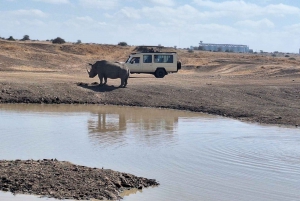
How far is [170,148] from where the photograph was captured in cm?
1658

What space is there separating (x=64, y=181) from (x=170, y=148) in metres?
5.50

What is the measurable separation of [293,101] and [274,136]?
8391mm

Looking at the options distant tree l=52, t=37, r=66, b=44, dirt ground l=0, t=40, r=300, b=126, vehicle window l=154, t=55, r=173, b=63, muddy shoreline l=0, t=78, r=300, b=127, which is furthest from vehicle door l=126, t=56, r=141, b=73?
distant tree l=52, t=37, r=66, b=44

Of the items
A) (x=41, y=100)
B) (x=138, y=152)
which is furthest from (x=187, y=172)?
(x=41, y=100)

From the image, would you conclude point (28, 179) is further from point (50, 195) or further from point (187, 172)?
point (187, 172)

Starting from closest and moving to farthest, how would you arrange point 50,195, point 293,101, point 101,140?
1. point 50,195
2. point 101,140
3. point 293,101

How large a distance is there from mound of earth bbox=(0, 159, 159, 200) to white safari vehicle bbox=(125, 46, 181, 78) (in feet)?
72.2

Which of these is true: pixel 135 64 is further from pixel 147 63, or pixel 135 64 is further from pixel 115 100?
pixel 115 100

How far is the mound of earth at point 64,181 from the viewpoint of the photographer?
36.4ft

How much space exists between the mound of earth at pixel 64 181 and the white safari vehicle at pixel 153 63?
866 inches

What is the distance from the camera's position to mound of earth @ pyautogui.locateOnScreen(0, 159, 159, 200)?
11.1 meters

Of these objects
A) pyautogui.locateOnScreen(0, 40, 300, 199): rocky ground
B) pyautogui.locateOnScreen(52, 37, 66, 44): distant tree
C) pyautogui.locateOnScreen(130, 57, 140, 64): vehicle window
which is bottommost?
pyautogui.locateOnScreen(0, 40, 300, 199): rocky ground

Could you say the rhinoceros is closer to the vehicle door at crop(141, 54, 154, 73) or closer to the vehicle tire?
the vehicle door at crop(141, 54, 154, 73)

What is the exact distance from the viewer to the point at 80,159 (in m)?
14.5
